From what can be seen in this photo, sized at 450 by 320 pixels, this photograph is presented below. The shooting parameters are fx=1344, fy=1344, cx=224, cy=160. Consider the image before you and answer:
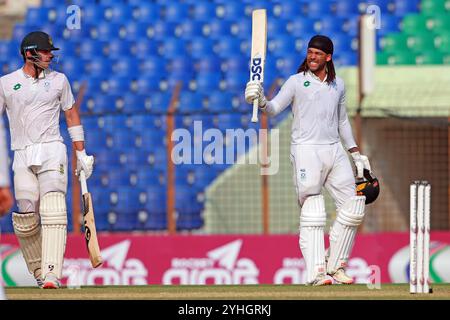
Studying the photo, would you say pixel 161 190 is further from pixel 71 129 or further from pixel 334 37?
pixel 71 129

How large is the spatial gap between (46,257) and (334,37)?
9984 mm

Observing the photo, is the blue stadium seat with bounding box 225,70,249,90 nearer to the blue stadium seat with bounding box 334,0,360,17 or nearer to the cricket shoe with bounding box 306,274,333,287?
the blue stadium seat with bounding box 334,0,360,17

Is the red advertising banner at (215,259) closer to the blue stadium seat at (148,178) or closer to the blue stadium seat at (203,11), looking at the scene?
the blue stadium seat at (148,178)

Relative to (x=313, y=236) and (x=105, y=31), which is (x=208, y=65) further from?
(x=313, y=236)

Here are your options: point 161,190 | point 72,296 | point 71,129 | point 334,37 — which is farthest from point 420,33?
point 72,296

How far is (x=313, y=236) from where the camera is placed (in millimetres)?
10852

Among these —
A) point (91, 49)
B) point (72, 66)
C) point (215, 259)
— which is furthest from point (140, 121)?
point (91, 49)

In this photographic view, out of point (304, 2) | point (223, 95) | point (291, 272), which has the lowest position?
point (291, 272)

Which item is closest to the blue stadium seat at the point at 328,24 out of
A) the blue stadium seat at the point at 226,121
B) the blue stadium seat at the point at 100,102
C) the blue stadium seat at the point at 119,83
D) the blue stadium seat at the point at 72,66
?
the blue stadium seat at the point at 119,83

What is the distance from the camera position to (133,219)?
707 inches

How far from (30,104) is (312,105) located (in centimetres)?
228

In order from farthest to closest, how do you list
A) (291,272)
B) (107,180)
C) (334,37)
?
A: (334,37) < (107,180) < (291,272)

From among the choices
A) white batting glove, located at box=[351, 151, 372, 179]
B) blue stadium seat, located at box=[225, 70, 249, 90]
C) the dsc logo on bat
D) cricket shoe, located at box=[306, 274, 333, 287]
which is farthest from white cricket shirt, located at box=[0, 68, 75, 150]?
blue stadium seat, located at box=[225, 70, 249, 90]

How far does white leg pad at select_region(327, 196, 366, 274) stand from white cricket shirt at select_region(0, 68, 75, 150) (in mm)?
2425
